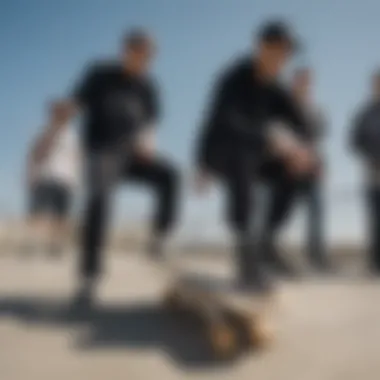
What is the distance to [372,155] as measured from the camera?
4688 mm

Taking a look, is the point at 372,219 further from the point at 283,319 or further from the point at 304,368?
the point at 304,368

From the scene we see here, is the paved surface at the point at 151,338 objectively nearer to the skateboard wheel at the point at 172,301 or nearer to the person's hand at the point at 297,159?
the skateboard wheel at the point at 172,301

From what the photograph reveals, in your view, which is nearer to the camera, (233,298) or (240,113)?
(233,298)

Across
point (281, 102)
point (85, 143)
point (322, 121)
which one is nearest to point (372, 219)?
point (322, 121)

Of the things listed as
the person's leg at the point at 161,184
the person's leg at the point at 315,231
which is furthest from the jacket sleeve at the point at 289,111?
the person's leg at the point at 315,231

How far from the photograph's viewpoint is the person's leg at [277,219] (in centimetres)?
404

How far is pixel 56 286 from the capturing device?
351 cm

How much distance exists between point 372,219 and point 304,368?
2557mm

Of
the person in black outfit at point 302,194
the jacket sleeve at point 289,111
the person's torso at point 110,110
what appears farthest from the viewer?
the person in black outfit at point 302,194

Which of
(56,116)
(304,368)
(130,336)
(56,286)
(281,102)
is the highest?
(56,116)

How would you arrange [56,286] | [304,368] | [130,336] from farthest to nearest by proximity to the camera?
[56,286]
[130,336]
[304,368]

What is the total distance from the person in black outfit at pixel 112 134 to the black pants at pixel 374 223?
1.98m

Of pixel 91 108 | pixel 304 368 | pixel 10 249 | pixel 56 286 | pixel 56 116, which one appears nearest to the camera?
pixel 304 368

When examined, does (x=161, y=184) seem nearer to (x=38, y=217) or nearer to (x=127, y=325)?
(x=127, y=325)
